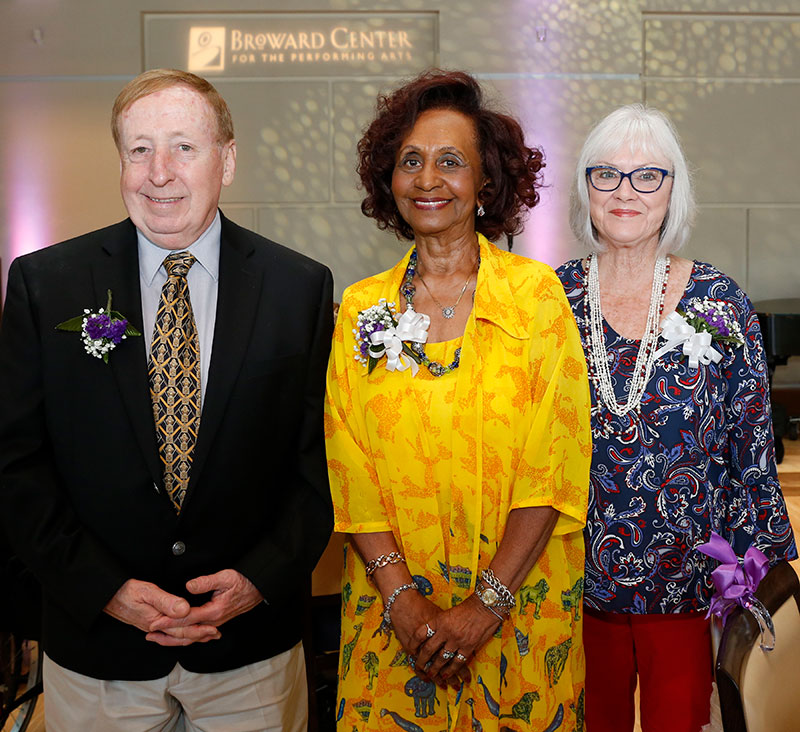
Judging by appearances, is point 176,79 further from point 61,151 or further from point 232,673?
point 61,151

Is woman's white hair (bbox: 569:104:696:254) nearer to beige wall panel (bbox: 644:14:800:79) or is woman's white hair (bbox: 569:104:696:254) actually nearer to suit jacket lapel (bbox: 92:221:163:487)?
suit jacket lapel (bbox: 92:221:163:487)

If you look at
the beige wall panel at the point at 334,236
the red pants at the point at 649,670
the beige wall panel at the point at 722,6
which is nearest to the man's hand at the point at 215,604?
the red pants at the point at 649,670

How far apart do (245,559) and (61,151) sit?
6.66 meters

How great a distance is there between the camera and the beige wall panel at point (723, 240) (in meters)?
7.75

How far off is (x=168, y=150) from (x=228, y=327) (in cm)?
39

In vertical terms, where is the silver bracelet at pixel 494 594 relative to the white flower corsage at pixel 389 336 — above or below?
below

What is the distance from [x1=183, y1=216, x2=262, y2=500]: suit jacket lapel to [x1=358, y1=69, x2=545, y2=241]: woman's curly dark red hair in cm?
43

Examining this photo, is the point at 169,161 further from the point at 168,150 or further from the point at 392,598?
the point at 392,598

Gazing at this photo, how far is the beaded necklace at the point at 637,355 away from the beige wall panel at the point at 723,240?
5.93 meters

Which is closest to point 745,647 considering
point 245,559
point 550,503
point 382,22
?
point 550,503

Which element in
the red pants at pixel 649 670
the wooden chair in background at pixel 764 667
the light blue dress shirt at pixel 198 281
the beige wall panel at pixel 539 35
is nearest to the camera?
the wooden chair in background at pixel 764 667

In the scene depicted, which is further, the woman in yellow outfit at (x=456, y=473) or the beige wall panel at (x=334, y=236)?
the beige wall panel at (x=334, y=236)

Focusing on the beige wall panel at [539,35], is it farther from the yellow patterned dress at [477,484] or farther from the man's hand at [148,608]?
the man's hand at [148,608]

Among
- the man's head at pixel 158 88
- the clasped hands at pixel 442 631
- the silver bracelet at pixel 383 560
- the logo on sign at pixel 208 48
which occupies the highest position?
the logo on sign at pixel 208 48
